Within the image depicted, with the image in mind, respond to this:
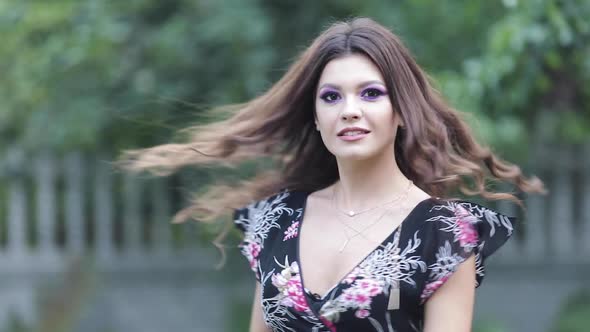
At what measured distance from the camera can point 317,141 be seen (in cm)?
291

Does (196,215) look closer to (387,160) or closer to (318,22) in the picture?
(387,160)

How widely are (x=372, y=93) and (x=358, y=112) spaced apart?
0.23 ft

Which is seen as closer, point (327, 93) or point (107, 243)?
point (327, 93)

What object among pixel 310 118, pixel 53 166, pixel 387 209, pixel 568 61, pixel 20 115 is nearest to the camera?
pixel 387 209

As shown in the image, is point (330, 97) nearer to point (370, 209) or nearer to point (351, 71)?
point (351, 71)

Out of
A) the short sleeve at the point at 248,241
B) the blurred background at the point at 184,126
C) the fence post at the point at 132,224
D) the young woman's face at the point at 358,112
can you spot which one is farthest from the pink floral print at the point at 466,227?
the fence post at the point at 132,224

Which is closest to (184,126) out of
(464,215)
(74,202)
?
(464,215)

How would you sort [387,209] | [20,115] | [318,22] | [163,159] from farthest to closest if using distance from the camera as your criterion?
[20,115] < [318,22] < [163,159] < [387,209]

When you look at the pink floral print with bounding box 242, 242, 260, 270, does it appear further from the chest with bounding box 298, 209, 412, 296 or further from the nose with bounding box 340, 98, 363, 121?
the nose with bounding box 340, 98, 363, 121

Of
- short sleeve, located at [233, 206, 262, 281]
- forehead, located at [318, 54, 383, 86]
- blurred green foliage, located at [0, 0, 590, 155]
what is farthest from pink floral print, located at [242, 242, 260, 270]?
blurred green foliage, located at [0, 0, 590, 155]

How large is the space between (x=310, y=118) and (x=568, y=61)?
6.07 ft

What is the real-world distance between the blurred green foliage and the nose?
1.89 m

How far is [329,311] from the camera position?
2381mm

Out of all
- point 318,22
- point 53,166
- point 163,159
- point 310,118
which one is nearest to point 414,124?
point 310,118
